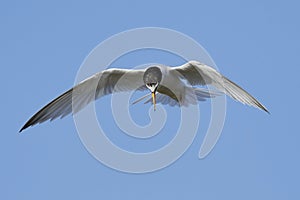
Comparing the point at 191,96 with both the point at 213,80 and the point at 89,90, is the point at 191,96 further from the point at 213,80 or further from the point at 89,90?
the point at 89,90

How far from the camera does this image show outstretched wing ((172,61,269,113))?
348 inches

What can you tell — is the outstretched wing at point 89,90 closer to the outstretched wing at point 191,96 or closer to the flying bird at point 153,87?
the flying bird at point 153,87

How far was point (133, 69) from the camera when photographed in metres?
9.87

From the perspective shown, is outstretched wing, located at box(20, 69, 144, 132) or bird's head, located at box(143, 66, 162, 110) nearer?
outstretched wing, located at box(20, 69, 144, 132)

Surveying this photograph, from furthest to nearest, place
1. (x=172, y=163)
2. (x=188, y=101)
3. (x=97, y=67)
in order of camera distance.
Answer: (x=188, y=101), (x=97, y=67), (x=172, y=163)

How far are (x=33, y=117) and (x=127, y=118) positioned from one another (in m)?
1.44

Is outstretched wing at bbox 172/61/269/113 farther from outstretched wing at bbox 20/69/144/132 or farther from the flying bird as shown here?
outstretched wing at bbox 20/69/144/132

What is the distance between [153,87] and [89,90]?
3.42 ft

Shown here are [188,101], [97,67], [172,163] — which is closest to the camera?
[172,163]

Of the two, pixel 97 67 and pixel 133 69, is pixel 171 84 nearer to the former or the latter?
pixel 133 69

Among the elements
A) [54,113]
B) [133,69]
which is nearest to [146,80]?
[133,69]

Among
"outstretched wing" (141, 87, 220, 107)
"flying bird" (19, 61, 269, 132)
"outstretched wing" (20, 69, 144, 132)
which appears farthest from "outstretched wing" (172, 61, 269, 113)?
"outstretched wing" (20, 69, 144, 132)

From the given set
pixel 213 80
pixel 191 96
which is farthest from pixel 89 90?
pixel 213 80

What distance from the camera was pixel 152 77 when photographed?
31.6ft
